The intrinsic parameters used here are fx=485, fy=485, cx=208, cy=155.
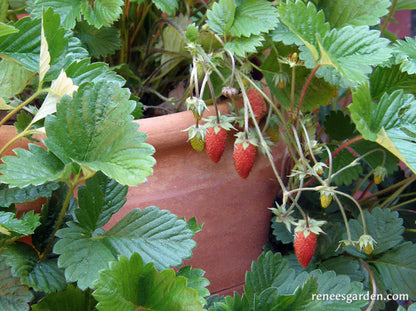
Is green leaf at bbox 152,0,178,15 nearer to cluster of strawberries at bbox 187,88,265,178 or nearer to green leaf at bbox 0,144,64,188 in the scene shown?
cluster of strawberries at bbox 187,88,265,178

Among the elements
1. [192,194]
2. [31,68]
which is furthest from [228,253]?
[31,68]

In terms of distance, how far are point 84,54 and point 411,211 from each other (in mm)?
591

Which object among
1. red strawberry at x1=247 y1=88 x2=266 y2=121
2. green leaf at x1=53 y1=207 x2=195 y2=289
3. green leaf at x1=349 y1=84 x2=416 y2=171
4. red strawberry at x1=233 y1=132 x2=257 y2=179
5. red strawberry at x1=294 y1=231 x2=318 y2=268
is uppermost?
green leaf at x1=349 y1=84 x2=416 y2=171

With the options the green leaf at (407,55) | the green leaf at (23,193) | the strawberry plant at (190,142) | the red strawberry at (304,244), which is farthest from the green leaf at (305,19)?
the green leaf at (23,193)

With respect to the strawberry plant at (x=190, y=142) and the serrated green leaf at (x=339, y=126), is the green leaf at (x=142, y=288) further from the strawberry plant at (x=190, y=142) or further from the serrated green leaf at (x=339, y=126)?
the serrated green leaf at (x=339, y=126)

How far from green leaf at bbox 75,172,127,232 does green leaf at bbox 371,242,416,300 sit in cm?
39

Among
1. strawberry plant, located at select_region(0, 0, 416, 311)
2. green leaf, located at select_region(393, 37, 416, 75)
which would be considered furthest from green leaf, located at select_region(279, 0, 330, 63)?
green leaf, located at select_region(393, 37, 416, 75)

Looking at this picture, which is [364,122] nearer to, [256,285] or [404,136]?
[404,136]

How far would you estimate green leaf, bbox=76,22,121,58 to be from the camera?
744mm

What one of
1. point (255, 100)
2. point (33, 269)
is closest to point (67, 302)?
point (33, 269)

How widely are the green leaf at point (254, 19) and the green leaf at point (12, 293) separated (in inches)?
15.1

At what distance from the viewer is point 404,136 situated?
518 millimetres

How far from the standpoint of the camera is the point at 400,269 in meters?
0.67

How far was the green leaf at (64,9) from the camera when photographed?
2.08 feet
